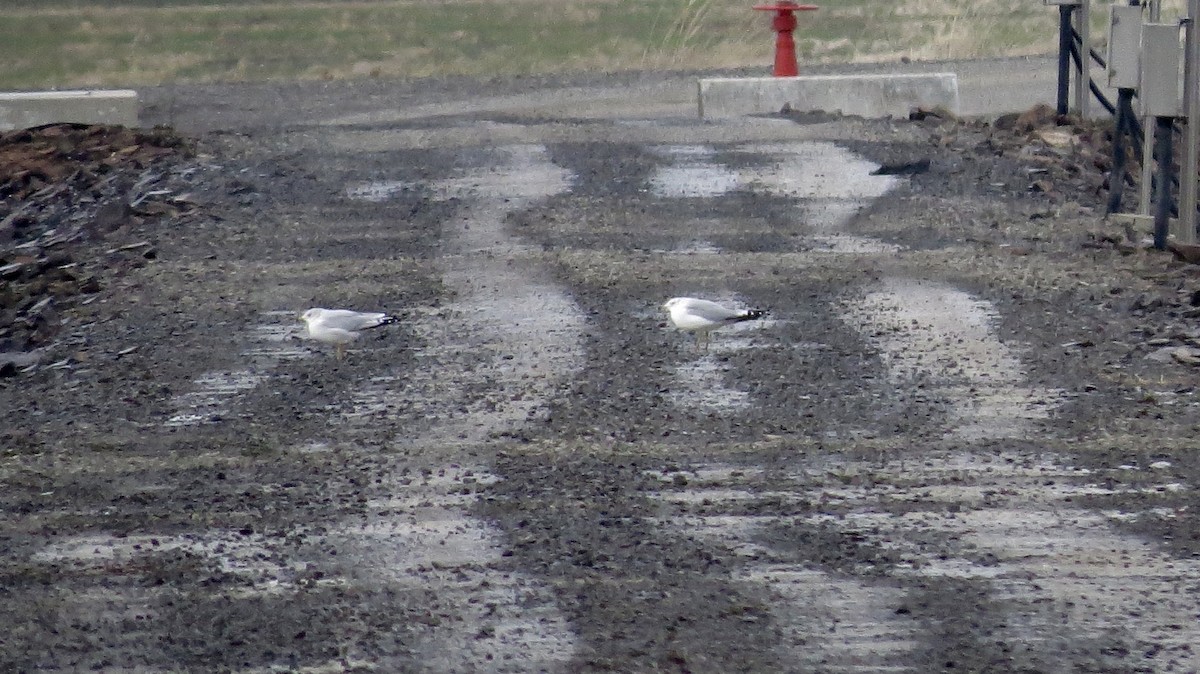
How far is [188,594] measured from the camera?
255 inches

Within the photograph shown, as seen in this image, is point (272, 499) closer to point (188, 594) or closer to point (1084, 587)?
point (188, 594)

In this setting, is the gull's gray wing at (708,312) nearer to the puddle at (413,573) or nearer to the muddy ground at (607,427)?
the muddy ground at (607,427)

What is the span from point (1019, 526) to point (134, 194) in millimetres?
10240

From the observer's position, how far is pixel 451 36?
3831 centimetres

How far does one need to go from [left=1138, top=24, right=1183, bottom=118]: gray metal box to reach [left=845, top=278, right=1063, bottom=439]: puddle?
213 cm

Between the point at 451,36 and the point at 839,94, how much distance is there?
1963cm

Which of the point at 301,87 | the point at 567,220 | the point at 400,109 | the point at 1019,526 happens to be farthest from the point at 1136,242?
the point at 301,87

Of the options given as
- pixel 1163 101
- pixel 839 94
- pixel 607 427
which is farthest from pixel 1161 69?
pixel 839 94

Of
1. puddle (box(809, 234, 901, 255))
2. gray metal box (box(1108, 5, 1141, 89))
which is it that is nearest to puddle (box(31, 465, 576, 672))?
puddle (box(809, 234, 901, 255))

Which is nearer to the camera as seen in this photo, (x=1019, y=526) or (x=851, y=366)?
(x=1019, y=526)

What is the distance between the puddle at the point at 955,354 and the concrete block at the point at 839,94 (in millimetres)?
8394

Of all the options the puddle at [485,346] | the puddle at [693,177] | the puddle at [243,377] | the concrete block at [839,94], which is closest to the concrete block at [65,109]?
the concrete block at [839,94]

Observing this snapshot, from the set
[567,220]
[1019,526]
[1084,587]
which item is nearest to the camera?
[1084,587]

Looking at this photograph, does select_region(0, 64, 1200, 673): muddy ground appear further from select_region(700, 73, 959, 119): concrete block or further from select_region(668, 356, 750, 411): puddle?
select_region(700, 73, 959, 119): concrete block
